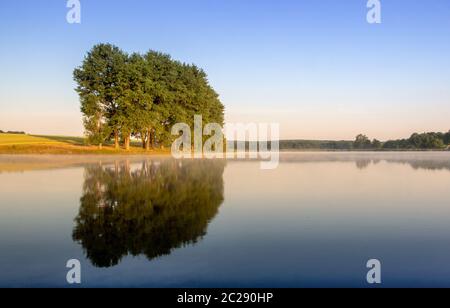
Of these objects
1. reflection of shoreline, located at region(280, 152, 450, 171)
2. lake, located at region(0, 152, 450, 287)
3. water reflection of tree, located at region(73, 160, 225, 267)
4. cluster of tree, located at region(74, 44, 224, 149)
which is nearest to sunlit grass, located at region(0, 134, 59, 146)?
cluster of tree, located at region(74, 44, 224, 149)

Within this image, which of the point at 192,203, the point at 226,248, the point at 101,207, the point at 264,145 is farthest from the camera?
the point at 264,145

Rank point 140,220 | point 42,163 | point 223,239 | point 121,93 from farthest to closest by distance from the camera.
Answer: point 121,93
point 42,163
point 140,220
point 223,239

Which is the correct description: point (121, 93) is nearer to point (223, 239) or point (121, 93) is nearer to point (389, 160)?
point (389, 160)

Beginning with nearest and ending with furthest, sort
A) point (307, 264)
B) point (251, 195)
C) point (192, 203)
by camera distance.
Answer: point (307, 264), point (192, 203), point (251, 195)

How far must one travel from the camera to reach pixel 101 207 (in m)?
11.4

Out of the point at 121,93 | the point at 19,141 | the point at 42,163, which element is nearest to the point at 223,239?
the point at 42,163

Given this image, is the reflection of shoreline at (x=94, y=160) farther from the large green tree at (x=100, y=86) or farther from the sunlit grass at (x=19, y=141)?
the sunlit grass at (x=19, y=141)

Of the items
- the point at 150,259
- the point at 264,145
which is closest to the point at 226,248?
the point at 150,259

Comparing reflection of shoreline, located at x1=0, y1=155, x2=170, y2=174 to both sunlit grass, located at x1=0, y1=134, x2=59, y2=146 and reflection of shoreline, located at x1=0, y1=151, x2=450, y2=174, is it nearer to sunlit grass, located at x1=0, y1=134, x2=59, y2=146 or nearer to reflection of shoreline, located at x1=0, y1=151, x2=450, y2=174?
reflection of shoreline, located at x1=0, y1=151, x2=450, y2=174

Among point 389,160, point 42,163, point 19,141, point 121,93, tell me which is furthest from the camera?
point 19,141

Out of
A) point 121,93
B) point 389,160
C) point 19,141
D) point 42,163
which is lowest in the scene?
point 389,160
